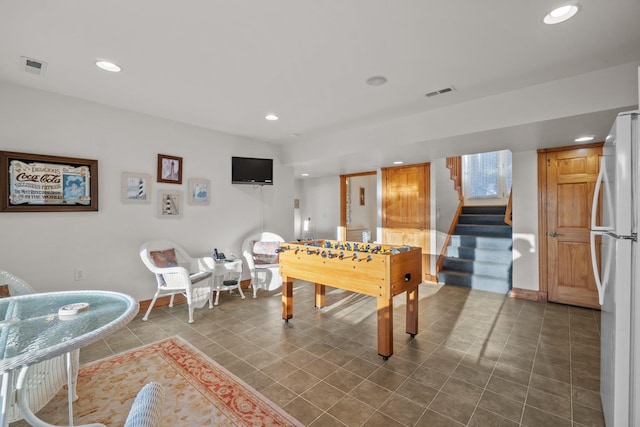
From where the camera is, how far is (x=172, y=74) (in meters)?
2.64

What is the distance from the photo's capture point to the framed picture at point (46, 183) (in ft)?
9.32

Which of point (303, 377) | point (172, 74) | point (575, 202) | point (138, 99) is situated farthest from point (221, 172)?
point (575, 202)

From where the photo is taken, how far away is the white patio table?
3.76ft

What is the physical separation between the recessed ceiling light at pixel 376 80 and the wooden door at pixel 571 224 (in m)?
2.93

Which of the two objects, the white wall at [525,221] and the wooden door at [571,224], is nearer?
the wooden door at [571,224]

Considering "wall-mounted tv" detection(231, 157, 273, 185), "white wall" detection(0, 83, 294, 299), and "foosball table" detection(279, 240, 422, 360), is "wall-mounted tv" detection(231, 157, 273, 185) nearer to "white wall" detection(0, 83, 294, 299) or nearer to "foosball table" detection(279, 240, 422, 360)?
"white wall" detection(0, 83, 294, 299)

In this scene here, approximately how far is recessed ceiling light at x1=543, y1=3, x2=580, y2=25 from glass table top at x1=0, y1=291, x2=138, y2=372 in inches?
119

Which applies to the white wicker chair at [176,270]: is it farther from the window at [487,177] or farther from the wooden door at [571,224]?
the window at [487,177]

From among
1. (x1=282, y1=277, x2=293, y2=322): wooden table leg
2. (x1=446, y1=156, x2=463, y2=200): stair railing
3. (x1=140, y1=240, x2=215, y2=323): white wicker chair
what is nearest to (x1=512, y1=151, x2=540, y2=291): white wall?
(x1=446, y1=156, x2=463, y2=200): stair railing

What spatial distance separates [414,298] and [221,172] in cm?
334

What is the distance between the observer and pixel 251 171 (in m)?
4.75

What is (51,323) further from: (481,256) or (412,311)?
(481,256)

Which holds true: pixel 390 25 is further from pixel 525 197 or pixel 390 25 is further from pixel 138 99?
pixel 525 197

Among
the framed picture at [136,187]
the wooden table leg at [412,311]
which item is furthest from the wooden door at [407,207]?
the framed picture at [136,187]
